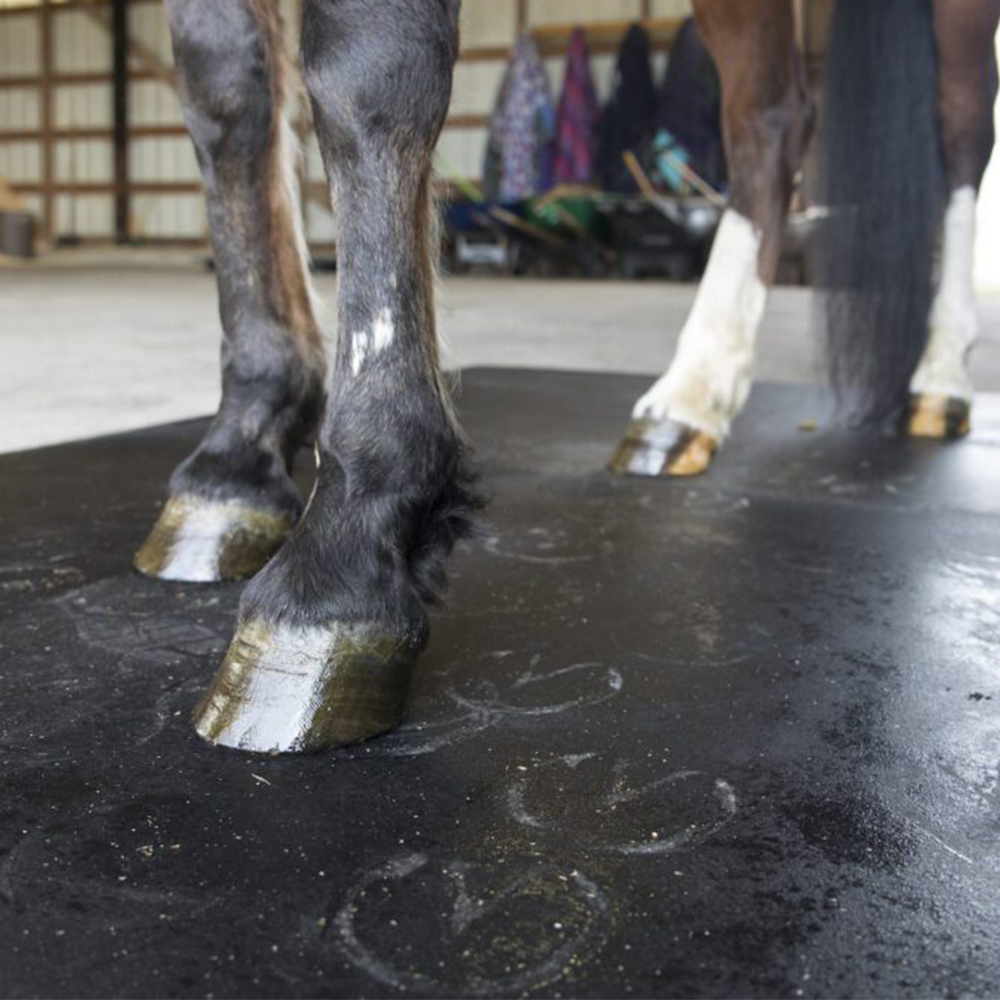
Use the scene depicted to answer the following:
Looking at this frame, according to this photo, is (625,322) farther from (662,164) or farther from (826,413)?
(662,164)

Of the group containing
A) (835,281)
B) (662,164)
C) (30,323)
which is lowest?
(30,323)

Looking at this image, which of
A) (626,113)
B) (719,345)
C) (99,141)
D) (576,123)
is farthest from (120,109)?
(719,345)

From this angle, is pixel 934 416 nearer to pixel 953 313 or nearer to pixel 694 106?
pixel 953 313

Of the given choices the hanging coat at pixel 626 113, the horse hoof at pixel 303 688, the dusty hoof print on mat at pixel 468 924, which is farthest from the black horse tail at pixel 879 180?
the hanging coat at pixel 626 113

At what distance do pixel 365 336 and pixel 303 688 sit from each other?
0.81ft

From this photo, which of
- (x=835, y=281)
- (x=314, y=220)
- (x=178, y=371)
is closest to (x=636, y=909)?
(x=835, y=281)

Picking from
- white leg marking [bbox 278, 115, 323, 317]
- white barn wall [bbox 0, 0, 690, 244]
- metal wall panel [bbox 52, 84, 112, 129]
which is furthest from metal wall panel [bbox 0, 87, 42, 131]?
white leg marking [bbox 278, 115, 323, 317]

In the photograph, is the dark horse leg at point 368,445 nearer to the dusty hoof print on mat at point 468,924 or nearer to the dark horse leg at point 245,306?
the dusty hoof print on mat at point 468,924

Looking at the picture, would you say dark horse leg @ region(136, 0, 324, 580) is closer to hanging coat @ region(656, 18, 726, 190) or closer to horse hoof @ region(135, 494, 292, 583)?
horse hoof @ region(135, 494, 292, 583)

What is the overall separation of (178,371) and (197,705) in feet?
8.93

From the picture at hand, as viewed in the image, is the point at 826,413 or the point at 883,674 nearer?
the point at 883,674

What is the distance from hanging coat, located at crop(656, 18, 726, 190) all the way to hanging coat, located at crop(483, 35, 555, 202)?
1457 millimetres

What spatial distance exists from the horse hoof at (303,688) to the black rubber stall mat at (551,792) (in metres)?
0.02

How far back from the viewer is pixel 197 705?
3.00 feet
